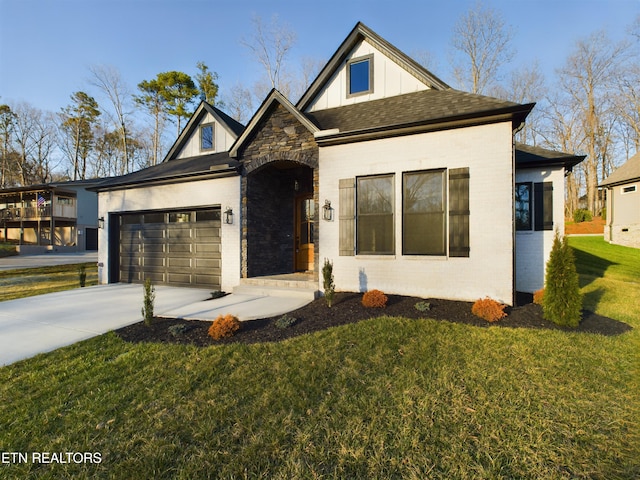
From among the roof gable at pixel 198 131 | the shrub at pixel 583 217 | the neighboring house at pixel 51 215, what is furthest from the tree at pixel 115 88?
the shrub at pixel 583 217

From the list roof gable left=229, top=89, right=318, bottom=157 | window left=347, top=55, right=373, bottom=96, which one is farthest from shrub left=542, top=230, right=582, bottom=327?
window left=347, top=55, right=373, bottom=96

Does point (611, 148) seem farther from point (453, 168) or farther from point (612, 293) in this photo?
point (453, 168)

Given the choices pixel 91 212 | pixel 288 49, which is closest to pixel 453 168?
pixel 288 49

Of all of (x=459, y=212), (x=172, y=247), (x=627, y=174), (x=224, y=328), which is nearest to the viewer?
(x=224, y=328)

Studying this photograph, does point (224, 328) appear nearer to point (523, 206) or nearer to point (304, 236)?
point (304, 236)

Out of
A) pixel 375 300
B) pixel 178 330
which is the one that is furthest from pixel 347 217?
pixel 178 330

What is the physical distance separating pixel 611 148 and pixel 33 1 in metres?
41.2

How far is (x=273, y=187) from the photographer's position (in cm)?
891

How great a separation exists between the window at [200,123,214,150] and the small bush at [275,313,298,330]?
31.9 feet

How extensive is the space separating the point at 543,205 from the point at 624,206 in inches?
643

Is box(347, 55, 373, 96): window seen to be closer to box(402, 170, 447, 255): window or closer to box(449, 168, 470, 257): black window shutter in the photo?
box(402, 170, 447, 255): window

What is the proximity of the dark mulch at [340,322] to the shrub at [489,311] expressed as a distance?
0.29 ft

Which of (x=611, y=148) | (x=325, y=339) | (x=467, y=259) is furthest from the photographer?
(x=611, y=148)

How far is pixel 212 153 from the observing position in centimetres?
1170
